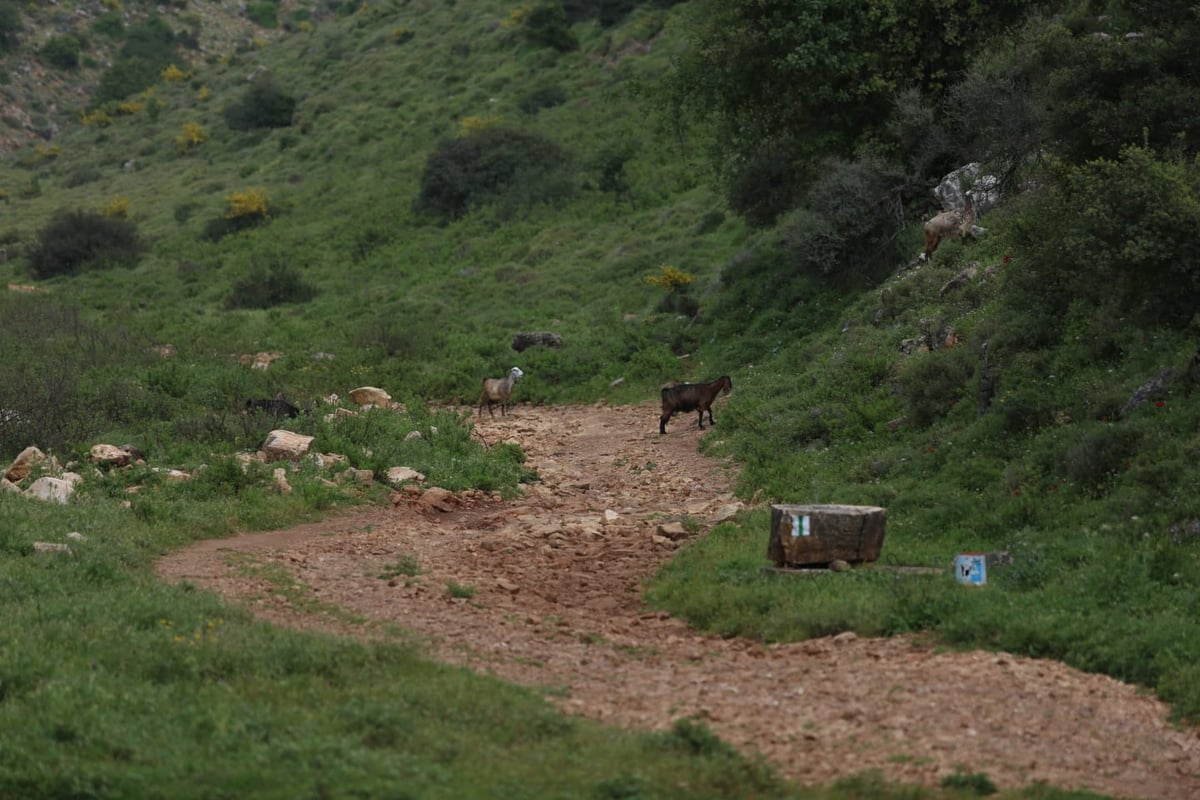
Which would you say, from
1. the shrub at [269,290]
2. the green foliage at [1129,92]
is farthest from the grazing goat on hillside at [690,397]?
the shrub at [269,290]

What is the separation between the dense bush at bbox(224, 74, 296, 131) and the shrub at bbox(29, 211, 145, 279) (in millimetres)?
15675

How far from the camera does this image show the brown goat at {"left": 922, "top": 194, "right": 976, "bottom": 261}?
20.6 m

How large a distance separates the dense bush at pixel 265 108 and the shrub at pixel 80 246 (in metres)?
15.7

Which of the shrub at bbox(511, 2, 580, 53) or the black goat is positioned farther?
the shrub at bbox(511, 2, 580, 53)

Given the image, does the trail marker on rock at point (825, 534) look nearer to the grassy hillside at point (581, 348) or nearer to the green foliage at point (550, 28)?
the grassy hillside at point (581, 348)

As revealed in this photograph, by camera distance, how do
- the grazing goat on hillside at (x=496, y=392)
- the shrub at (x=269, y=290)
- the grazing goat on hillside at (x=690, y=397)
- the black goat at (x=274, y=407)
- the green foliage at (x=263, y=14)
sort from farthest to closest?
the green foliage at (x=263, y=14)
the shrub at (x=269, y=290)
the grazing goat on hillside at (x=496, y=392)
the grazing goat on hillside at (x=690, y=397)
the black goat at (x=274, y=407)

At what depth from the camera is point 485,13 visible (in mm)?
59531

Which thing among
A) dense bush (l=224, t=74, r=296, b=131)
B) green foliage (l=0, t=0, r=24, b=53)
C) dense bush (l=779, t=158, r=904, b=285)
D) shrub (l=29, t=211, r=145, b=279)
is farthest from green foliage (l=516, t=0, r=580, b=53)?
green foliage (l=0, t=0, r=24, b=53)

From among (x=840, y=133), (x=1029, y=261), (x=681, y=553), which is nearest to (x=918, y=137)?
(x=840, y=133)

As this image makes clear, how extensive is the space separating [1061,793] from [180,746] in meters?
4.81

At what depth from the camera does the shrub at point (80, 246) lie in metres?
41.0

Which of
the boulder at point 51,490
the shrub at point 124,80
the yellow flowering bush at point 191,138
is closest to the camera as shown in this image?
the boulder at point 51,490

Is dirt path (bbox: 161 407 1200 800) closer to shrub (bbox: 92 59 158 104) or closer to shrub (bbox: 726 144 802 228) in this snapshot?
shrub (bbox: 726 144 802 228)

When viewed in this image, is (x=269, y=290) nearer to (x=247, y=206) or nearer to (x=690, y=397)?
(x=247, y=206)
